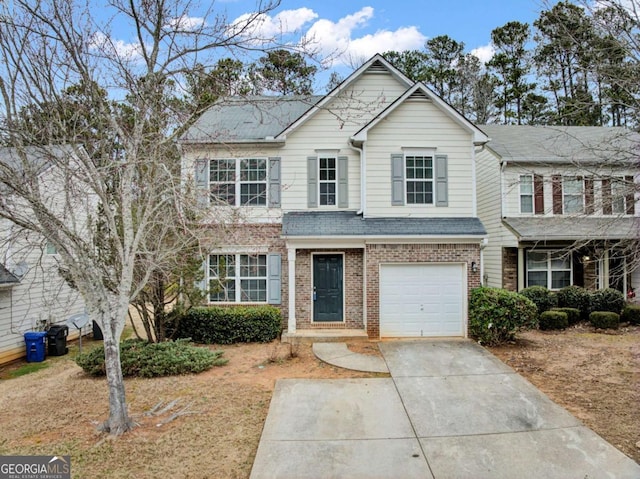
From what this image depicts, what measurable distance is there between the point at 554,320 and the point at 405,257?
18.1 feet

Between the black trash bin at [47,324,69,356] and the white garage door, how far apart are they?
9967 mm

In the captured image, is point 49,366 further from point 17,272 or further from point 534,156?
point 534,156

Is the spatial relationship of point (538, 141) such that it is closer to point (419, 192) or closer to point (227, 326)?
point (419, 192)

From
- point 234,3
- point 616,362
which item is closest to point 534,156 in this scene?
point 616,362

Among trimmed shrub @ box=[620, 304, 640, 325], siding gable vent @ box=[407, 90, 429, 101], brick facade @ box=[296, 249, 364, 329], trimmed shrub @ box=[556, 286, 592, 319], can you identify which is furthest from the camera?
trimmed shrub @ box=[556, 286, 592, 319]

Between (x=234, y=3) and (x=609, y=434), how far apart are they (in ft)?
27.7

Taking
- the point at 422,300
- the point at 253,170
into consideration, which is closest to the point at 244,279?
the point at 253,170

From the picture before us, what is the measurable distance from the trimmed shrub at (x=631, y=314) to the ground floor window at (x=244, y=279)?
1191cm

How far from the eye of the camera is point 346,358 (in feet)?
29.1

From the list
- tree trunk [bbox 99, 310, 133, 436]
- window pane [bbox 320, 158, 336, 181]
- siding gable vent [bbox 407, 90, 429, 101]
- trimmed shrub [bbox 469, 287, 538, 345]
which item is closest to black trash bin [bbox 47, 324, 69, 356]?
tree trunk [bbox 99, 310, 133, 436]

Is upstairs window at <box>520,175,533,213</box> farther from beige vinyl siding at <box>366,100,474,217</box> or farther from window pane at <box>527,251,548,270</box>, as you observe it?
beige vinyl siding at <box>366,100,474,217</box>

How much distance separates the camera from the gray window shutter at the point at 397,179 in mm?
11234

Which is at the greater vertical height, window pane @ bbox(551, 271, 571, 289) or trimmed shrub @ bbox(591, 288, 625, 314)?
window pane @ bbox(551, 271, 571, 289)

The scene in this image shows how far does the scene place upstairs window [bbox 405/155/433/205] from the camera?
1130 centimetres
